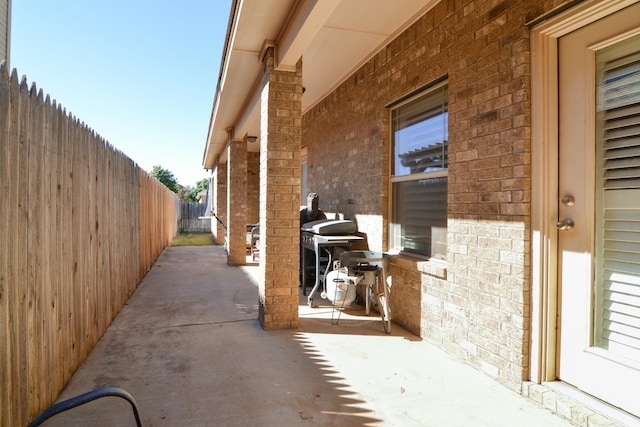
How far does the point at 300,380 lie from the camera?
3105mm

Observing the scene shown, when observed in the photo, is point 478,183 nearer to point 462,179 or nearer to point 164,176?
point 462,179

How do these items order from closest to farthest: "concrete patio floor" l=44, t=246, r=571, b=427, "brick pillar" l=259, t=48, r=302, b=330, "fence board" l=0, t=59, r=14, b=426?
"fence board" l=0, t=59, r=14, b=426 → "concrete patio floor" l=44, t=246, r=571, b=427 → "brick pillar" l=259, t=48, r=302, b=330

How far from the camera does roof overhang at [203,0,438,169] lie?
3.58 meters

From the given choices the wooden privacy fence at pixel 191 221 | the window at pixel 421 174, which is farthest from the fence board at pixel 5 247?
the wooden privacy fence at pixel 191 221

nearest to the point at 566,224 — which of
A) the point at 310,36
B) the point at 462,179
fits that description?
the point at 462,179

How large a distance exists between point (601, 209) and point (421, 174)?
6.80ft

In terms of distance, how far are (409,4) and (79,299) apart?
420 centimetres

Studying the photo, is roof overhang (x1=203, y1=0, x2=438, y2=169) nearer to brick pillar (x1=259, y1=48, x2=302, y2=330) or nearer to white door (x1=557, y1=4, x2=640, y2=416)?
brick pillar (x1=259, y1=48, x2=302, y2=330)

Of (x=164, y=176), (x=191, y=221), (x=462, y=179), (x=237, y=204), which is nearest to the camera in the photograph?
(x=462, y=179)

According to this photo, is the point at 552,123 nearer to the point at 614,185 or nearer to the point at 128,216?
the point at 614,185

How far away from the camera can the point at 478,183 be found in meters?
3.20

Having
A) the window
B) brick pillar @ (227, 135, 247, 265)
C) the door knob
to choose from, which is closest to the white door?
the door knob

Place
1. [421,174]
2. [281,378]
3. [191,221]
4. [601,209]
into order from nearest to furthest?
[601,209] < [281,378] < [421,174] < [191,221]

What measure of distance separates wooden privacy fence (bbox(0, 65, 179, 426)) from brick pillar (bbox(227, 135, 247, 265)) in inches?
202
